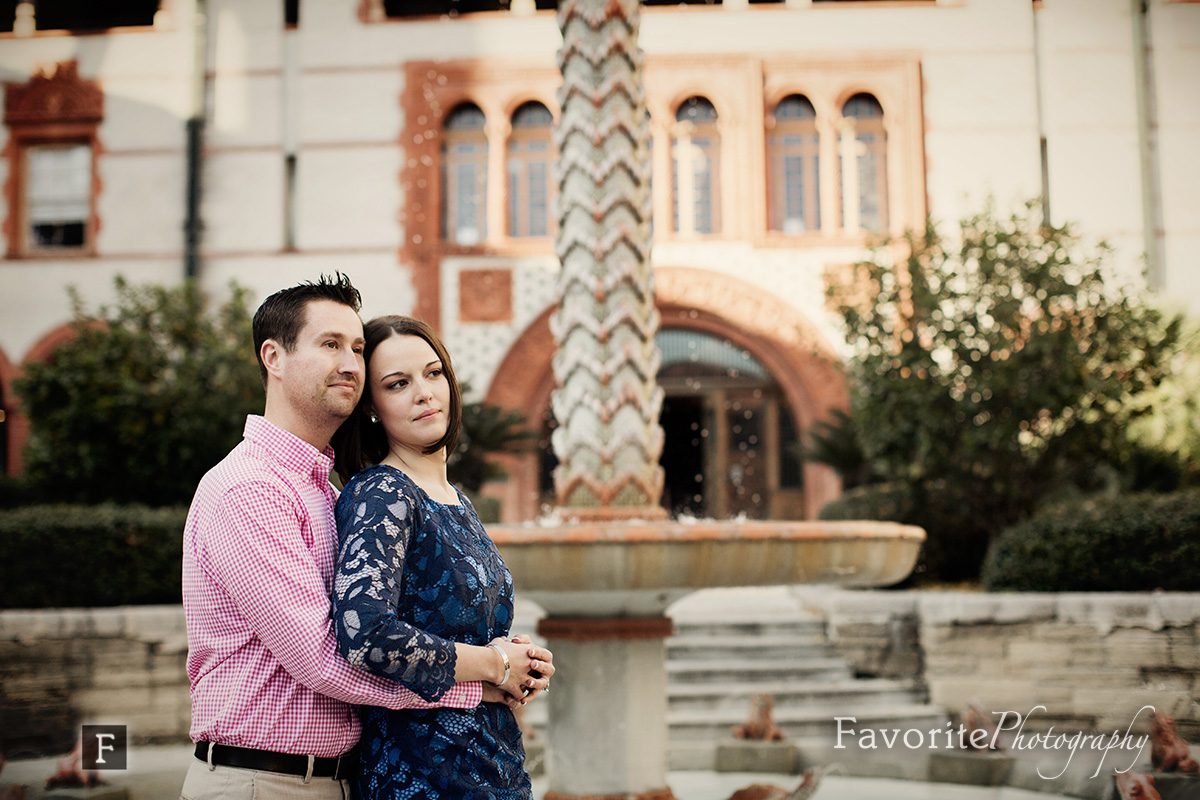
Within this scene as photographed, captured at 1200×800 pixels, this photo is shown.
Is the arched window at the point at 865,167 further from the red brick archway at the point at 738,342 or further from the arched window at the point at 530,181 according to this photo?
the arched window at the point at 530,181

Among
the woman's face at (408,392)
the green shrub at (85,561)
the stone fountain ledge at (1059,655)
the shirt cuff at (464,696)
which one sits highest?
the woman's face at (408,392)

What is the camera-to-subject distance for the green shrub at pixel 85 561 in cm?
808

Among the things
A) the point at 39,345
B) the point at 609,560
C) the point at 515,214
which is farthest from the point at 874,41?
the point at 609,560

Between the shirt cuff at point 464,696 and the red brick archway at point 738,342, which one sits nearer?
the shirt cuff at point 464,696

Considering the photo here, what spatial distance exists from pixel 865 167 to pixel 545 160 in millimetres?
4504

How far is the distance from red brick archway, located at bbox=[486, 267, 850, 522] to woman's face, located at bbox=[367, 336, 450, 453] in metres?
12.7

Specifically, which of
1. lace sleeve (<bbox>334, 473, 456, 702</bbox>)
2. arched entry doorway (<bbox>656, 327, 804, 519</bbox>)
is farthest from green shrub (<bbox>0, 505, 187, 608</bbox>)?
arched entry doorway (<bbox>656, 327, 804, 519</bbox>)

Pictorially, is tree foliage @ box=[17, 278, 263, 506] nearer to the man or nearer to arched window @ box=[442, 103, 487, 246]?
arched window @ box=[442, 103, 487, 246]

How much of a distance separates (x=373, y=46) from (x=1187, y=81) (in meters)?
11.4

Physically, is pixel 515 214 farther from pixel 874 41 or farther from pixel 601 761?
pixel 601 761

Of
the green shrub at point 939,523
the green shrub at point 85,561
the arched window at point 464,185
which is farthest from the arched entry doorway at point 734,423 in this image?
the green shrub at point 85,561

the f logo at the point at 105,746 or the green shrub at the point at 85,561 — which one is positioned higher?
the green shrub at the point at 85,561

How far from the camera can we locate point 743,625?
30.9 feet

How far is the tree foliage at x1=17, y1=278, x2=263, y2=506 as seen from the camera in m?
10.8
